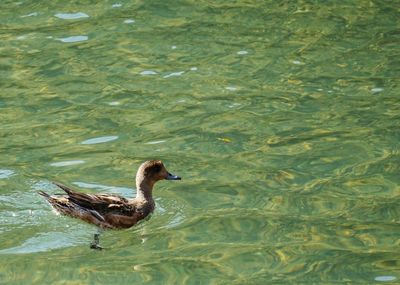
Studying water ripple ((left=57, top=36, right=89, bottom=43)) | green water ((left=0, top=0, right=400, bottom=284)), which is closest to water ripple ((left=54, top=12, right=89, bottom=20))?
green water ((left=0, top=0, right=400, bottom=284))

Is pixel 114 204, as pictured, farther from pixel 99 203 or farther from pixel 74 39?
pixel 74 39

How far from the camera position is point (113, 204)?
11.5 meters

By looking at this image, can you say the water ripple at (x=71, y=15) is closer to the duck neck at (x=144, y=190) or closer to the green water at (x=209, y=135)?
the green water at (x=209, y=135)

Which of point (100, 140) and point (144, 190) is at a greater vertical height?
point (144, 190)

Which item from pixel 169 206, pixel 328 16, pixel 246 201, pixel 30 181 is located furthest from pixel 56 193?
pixel 328 16

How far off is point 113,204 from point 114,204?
12mm

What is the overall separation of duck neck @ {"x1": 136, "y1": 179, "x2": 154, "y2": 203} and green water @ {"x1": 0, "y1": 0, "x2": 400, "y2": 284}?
20 cm

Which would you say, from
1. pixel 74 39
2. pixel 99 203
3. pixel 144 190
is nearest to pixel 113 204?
pixel 99 203

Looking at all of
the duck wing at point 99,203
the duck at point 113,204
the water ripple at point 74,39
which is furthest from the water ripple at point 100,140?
the water ripple at point 74,39

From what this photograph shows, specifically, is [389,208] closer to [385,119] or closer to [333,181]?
[333,181]

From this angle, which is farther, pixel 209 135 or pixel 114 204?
pixel 209 135

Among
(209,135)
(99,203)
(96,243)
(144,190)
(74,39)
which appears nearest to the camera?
(96,243)

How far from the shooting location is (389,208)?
11734 mm

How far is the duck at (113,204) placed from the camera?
1136 centimetres
